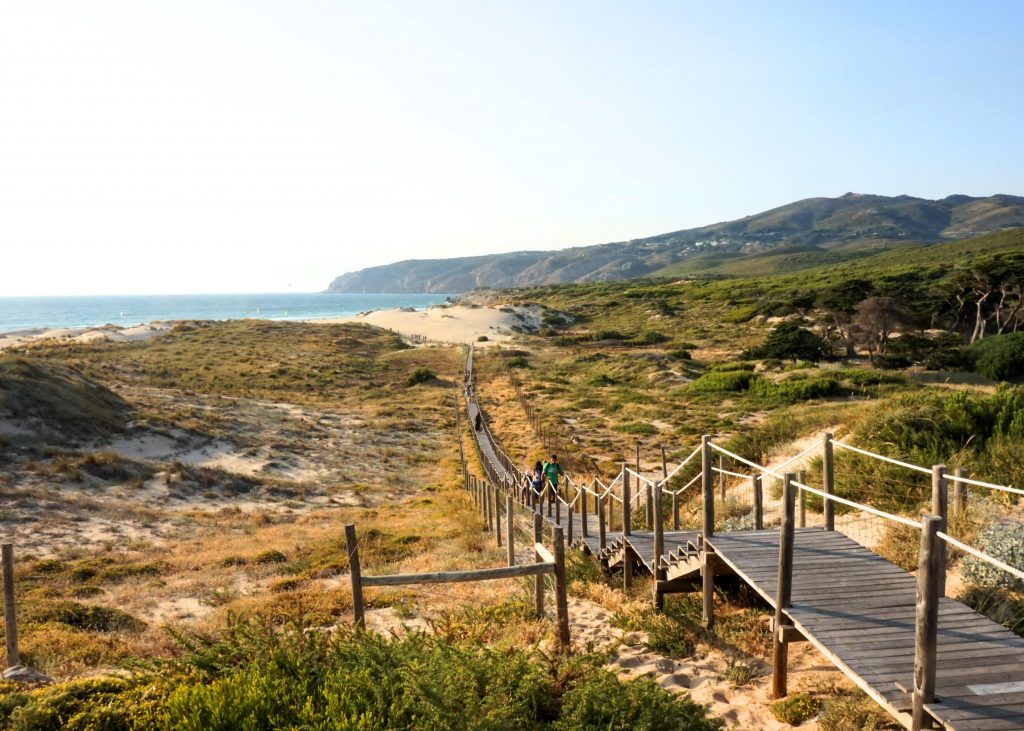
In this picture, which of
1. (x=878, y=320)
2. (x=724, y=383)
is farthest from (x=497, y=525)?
(x=878, y=320)

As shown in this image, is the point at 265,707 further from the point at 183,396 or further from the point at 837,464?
the point at 183,396

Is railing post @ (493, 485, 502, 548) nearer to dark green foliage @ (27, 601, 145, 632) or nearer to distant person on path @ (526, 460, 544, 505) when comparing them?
distant person on path @ (526, 460, 544, 505)

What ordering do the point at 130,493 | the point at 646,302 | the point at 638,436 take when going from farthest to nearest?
the point at 646,302
the point at 638,436
the point at 130,493

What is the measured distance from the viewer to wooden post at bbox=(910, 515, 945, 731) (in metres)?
4.43

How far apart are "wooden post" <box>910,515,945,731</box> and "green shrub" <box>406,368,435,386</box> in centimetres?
4484

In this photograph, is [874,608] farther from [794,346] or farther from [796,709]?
[794,346]

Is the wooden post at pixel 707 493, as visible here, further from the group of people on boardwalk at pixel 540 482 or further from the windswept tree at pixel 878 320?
the windswept tree at pixel 878 320

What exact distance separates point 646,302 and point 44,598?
95.3 meters

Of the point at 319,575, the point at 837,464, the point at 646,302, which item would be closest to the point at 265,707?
the point at 319,575

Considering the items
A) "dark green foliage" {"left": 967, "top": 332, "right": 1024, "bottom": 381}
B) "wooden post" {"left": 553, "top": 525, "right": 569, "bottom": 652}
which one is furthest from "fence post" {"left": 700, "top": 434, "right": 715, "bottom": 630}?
"dark green foliage" {"left": 967, "top": 332, "right": 1024, "bottom": 381}

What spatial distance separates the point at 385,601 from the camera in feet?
35.3

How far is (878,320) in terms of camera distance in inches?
1650

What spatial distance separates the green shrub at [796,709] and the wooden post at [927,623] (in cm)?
152

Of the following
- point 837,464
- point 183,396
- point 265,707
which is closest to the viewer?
point 265,707
